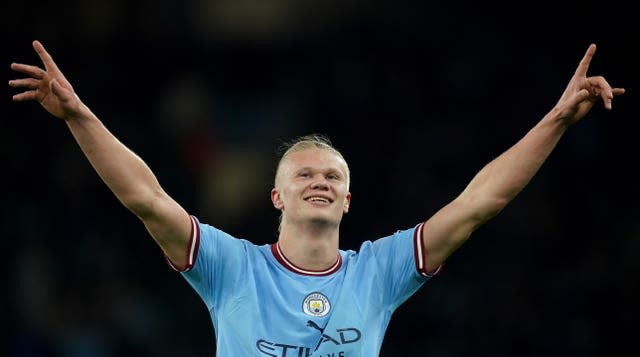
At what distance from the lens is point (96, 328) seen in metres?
10.6

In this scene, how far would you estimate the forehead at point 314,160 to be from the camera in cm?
589

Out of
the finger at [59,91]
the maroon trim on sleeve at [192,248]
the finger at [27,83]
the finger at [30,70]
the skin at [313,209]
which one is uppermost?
the finger at [30,70]

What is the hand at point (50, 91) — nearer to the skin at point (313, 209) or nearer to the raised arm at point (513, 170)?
the skin at point (313, 209)

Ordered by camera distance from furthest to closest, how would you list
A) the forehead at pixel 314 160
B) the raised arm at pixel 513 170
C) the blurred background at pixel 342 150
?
the blurred background at pixel 342 150, the forehead at pixel 314 160, the raised arm at pixel 513 170

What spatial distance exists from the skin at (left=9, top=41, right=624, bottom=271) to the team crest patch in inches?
10.4

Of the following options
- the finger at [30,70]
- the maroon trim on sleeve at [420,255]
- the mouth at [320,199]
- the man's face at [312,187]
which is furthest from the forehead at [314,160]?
the finger at [30,70]

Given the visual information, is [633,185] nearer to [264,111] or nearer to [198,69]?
[264,111]

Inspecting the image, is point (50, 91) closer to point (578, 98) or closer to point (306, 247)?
point (306, 247)

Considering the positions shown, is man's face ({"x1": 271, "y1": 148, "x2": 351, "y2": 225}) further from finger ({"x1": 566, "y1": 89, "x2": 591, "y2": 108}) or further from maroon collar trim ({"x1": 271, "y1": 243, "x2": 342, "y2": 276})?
finger ({"x1": 566, "y1": 89, "x2": 591, "y2": 108})

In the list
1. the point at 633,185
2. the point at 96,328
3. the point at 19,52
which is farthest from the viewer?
the point at 19,52

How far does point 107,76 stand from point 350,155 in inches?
142

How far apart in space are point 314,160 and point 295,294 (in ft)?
3.04

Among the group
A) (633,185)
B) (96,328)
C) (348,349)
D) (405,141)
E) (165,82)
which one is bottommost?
(348,349)

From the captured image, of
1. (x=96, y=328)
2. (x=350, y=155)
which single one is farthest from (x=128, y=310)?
(x=350, y=155)
